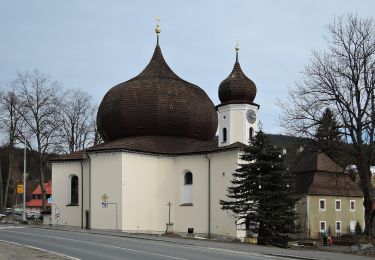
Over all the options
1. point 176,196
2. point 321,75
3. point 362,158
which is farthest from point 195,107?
point 362,158

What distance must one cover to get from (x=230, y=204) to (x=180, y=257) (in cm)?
1301

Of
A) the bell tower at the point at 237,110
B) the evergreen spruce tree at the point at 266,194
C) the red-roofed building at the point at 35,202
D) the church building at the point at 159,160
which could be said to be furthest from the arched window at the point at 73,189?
the red-roofed building at the point at 35,202

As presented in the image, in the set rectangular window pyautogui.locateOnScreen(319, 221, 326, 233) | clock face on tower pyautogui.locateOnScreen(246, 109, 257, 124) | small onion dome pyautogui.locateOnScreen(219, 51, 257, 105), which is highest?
small onion dome pyautogui.locateOnScreen(219, 51, 257, 105)

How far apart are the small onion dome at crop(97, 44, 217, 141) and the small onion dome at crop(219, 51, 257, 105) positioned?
3.39 m

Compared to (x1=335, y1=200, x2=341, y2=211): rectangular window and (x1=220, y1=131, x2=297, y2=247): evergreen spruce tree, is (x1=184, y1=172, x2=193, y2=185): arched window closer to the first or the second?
(x1=220, y1=131, x2=297, y2=247): evergreen spruce tree

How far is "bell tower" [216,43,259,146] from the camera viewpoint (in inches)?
1597

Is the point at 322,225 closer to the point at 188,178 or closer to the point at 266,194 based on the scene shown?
the point at 188,178

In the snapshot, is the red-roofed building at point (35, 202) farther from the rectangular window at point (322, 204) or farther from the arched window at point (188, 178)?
the arched window at point (188, 178)

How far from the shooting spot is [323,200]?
55469mm

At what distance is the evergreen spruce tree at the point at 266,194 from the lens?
2748cm

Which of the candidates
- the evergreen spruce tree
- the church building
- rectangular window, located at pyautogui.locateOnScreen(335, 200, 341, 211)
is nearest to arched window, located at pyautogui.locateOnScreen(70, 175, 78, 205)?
the church building

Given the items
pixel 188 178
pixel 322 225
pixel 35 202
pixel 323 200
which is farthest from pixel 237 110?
pixel 35 202

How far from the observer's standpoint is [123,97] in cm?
4362

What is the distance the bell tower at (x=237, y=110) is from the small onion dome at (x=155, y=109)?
10.8 feet
